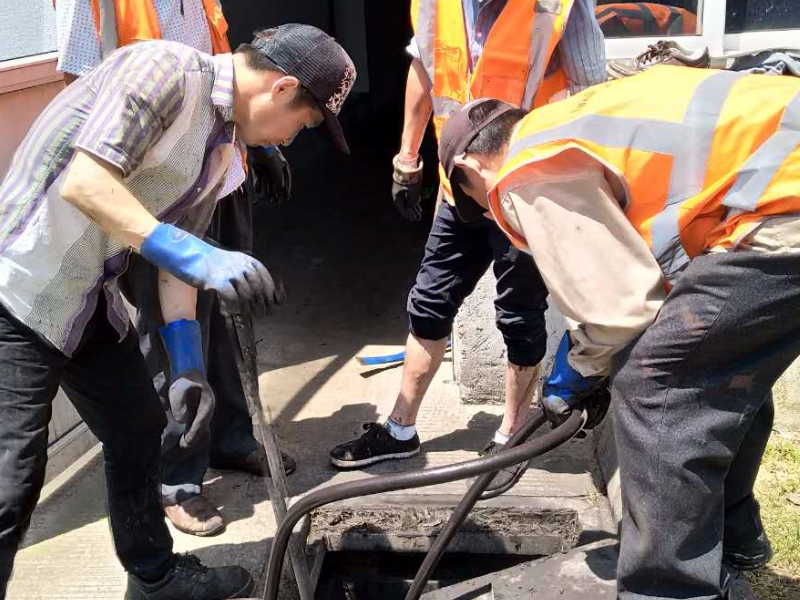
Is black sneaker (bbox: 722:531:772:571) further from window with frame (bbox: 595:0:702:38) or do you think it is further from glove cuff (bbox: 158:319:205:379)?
window with frame (bbox: 595:0:702:38)

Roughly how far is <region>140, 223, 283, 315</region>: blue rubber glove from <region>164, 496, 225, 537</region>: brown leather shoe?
1370mm

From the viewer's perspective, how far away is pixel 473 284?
329 centimetres

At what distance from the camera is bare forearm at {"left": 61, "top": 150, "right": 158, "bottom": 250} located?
1.97m

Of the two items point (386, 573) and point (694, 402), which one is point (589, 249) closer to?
point (694, 402)

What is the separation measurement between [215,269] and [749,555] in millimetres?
1747

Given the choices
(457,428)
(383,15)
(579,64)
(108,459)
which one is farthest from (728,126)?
(383,15)

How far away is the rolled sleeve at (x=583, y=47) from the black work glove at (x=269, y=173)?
1.10 meters

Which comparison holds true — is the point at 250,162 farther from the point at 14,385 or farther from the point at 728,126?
the point at 728,126

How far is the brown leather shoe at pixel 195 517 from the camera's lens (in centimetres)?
307

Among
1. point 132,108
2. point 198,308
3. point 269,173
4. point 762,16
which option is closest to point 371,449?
point 198,308

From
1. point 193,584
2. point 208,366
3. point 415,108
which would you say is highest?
point 415,108

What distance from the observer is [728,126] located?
1868 mm

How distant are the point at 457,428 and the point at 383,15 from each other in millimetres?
7628

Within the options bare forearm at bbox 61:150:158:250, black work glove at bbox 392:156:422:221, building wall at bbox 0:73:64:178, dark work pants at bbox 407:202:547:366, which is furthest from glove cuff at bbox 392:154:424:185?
bare forearm at bbox 61:150:158:250
